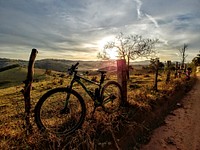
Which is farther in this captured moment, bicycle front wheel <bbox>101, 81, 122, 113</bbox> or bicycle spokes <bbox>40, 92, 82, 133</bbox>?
bicycle front wheel <bbox>101, 81, 122, 113</bbox>

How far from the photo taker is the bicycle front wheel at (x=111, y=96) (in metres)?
6.48

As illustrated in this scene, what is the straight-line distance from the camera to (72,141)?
4449 mm

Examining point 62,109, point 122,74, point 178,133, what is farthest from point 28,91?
point 178,133

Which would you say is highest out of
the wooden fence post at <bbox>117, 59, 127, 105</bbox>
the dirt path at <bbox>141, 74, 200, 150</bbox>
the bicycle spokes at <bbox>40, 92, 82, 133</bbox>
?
the wooden fence post at <bbox>117, 59, 127, 105</bbox>

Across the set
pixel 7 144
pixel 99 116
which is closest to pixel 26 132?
pixel 7 144

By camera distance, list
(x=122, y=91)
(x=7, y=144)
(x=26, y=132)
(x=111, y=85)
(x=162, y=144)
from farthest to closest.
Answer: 1. (x=122, y=91)
2. (x=111, y=85)
3. (x=162, y=144)
4. (x=26, y=132)
5. (x=7, y=144)

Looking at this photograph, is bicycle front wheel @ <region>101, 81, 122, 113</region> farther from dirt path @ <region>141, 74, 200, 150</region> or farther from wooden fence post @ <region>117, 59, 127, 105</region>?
dirt path @ <region>141, 74, 200, 150</region>

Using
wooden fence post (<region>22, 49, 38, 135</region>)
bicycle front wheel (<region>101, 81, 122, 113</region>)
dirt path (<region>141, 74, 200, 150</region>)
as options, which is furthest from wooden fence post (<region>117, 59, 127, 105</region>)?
wooden fence post (<region>22, 49, 38, 135</region>)

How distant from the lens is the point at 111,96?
6.84m

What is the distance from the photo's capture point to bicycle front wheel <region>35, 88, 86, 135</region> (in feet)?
14.9

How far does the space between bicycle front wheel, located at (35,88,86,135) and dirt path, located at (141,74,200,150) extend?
2.07m

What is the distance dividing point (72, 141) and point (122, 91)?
11.3ft

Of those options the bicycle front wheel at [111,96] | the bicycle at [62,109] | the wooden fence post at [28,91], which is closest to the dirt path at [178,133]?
the bicycle front wheel at [111,96]

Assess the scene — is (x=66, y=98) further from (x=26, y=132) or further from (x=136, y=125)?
(x=136, y=125)
